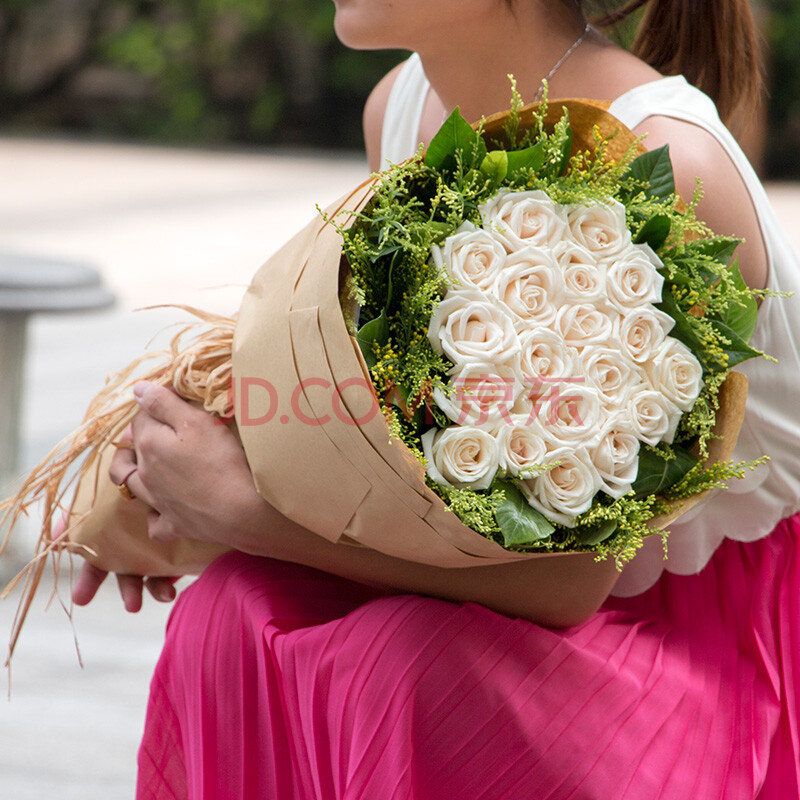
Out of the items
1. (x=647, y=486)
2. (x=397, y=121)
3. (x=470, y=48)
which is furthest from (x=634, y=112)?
(x=397, y=121)

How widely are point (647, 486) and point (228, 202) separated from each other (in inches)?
257

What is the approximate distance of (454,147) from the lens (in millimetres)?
906

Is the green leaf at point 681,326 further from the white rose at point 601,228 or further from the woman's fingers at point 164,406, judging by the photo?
the woman's fingers at point 164,406

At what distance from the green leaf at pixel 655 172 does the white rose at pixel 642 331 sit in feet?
0.39

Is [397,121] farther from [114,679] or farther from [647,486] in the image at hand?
[114,679]

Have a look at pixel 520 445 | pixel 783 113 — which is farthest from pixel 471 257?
pixel 783 113

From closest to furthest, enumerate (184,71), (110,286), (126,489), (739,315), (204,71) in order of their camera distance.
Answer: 1. (739,315)
2. (126,489)
3. (110,286)
4. (184,71)
5. (204,71)

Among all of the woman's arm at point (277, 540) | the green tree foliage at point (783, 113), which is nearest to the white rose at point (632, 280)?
the woman's arm at point (277, 540)

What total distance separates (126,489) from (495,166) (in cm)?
56

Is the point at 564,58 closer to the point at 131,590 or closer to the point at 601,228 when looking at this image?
the point at 601,228

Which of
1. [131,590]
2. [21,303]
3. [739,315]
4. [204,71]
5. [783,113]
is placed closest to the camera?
[739,315]

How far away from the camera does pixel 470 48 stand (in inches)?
52.8

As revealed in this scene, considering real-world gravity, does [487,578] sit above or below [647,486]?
below

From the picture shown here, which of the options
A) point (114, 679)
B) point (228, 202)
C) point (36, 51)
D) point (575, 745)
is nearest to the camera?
point (575, 745)
